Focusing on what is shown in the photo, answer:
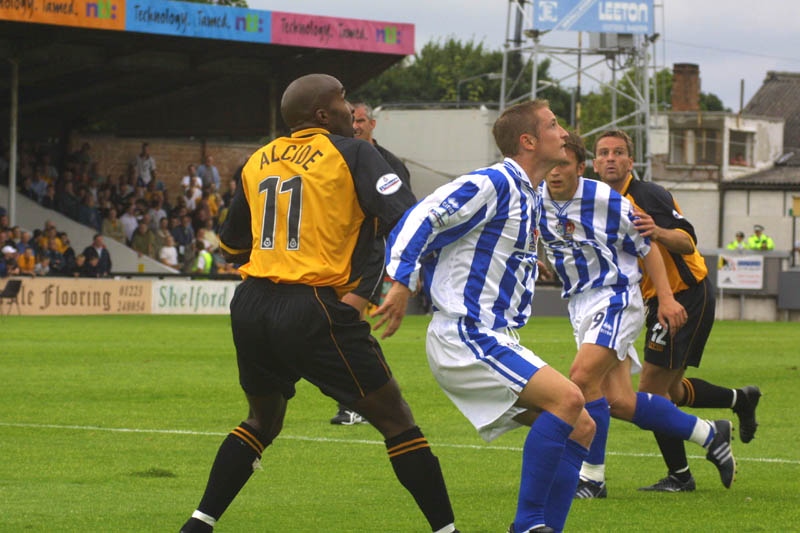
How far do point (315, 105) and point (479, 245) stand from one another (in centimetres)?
91

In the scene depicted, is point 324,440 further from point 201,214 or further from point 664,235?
point 201,214

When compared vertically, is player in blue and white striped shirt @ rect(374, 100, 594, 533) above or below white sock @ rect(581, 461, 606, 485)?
above

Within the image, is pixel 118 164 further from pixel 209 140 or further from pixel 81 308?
pixel 81 308

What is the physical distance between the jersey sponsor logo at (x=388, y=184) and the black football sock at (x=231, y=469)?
117 centimetres

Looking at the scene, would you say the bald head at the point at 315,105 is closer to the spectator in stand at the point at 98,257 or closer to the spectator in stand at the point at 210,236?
the spectator in stand at the point at 98,257

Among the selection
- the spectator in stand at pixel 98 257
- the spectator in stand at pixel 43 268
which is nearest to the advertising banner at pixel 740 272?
the spectator in stand at pixel 98 257

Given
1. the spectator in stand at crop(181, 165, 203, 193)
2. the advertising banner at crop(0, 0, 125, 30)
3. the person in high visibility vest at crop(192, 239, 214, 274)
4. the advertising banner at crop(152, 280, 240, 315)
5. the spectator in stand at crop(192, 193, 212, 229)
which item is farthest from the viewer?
the spectator in stand at crop(181, 165, 203, 193)

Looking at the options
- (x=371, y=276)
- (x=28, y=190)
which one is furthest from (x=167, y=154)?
(x=371, y=276)

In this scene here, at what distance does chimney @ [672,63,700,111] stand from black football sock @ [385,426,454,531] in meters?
62.1

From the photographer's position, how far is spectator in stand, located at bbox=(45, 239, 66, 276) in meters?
30.2

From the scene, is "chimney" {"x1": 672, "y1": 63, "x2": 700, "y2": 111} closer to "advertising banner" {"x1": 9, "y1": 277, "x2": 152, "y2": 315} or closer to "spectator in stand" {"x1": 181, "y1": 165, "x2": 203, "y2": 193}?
"spectator in stand" {"x1": 181, "y1": 165, "x2": 203, "y2": 193}

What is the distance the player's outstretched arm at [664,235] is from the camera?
7.08 meters

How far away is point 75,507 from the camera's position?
6.60 metres

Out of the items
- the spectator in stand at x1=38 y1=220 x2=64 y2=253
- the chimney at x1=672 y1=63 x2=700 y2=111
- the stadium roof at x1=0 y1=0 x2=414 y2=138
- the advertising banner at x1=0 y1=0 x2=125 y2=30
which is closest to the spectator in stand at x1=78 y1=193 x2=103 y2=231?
the stadium roof at x1=0 y1=0 x2=414 y2=138
